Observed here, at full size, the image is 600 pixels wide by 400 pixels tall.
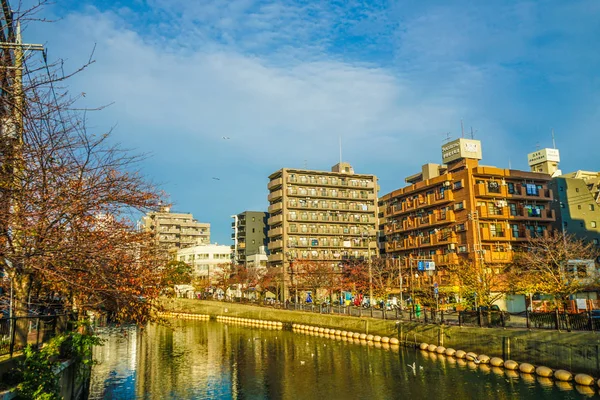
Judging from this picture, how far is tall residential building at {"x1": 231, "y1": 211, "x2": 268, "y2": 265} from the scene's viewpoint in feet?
394

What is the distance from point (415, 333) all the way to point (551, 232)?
3810 centimetres

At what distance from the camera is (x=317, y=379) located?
104 feet

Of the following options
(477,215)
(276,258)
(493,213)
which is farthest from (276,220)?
(493,213)

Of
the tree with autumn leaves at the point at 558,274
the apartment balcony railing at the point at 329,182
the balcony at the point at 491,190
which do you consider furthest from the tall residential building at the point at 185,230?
the tree with autumn leaves at the point at 558,274

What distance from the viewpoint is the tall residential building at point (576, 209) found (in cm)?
7475

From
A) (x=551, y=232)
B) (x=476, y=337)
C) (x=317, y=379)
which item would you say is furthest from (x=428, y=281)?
(x=317, y=379)

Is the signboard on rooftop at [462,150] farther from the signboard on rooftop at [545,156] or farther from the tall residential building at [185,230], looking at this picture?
the tall residential building at [185,230]

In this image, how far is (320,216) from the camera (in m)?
99.8

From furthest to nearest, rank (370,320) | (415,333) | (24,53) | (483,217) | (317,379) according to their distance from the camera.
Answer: (483,217)
(370,320)
(415,333)
(317,379)
(24,53)

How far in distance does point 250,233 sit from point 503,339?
9193 cm

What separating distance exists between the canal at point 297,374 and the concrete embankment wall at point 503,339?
1.56m

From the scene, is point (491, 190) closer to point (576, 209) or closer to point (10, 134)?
point (576, 209)

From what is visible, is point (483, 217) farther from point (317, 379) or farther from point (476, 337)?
point (317, 379)

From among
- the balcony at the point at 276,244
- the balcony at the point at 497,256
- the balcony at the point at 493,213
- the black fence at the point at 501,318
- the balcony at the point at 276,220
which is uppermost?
the balcony at the point at 276,220
